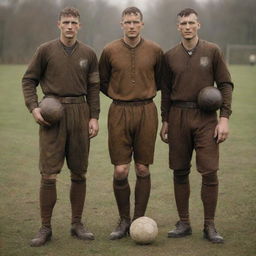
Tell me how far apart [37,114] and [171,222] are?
2.15m

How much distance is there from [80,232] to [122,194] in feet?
2.05

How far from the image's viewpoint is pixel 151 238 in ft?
19.6

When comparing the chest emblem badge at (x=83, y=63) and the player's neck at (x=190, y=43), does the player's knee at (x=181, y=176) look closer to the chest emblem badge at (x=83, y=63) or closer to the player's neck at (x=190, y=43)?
the player's neck at (x=190, y=43)

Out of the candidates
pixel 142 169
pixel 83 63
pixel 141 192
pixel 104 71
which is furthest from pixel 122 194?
pixel 83 63

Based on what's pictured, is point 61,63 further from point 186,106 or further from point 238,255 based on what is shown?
point 238,255

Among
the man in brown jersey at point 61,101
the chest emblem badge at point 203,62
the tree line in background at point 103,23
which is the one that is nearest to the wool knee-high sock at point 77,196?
the man in brown jersey at point 61,101

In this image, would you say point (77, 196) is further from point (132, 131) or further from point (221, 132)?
point (221, 132)

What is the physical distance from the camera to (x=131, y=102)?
6293 mm

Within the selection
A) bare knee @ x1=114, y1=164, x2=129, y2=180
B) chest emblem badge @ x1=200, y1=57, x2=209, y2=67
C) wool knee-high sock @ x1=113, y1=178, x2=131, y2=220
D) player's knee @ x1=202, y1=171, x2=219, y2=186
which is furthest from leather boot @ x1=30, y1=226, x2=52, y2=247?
chest emblem badge @ x1=200, y1=57, x2=209, y2=67

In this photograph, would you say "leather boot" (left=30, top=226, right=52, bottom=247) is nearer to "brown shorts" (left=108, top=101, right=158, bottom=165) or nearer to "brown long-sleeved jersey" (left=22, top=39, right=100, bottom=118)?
"brown shorts" (left=108, top=101, right=158, bottom=165)

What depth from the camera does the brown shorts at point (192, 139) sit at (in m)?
6.16

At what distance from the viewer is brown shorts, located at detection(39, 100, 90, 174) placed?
19.9 feet

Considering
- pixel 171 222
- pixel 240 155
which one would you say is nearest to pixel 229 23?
pixel 240 155

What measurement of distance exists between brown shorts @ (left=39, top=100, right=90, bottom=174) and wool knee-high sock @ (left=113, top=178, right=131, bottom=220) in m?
0.45
